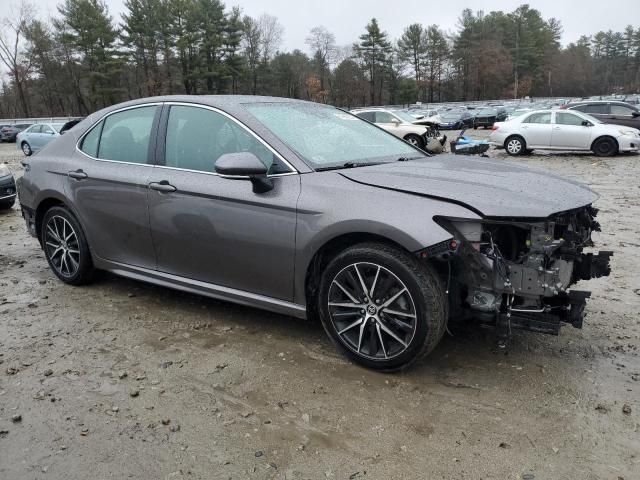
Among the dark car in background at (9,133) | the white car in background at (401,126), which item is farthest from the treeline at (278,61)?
the white car in background at (401,126)

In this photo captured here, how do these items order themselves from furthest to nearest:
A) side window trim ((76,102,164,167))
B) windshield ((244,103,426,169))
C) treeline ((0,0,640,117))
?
treeline ((0,0,640,117)) → side window trim ((76,102,164,167)) → windshield ((244,103,426,169))

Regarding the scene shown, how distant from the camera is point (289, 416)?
2848 mm

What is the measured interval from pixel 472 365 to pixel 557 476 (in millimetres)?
1031

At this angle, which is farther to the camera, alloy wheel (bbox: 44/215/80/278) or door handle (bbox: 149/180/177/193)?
alloy wheel (bbox: 44/215/80/278)

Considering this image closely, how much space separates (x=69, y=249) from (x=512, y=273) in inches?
146

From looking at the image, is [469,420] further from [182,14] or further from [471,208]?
[182,14]

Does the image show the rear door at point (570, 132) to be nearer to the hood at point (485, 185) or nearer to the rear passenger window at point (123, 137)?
the hood at point (485, 185)

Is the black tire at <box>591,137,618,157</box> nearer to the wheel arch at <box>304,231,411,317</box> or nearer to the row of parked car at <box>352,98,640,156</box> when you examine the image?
the row of parked car at <box>352,98,640,156</box>

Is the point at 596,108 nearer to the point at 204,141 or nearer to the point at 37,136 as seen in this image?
the point at 204,141

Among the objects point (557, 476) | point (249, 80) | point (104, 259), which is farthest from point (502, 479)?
point (249, 80)

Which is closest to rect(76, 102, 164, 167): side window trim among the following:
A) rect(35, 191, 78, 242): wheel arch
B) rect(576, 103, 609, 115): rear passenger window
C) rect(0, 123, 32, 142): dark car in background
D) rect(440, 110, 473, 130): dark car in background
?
rect(35, 191, 78, 242): wheel arch

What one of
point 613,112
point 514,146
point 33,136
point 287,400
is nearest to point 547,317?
point 287,400

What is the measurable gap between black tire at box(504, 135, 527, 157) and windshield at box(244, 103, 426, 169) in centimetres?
1421

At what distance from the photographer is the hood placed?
114 inches
